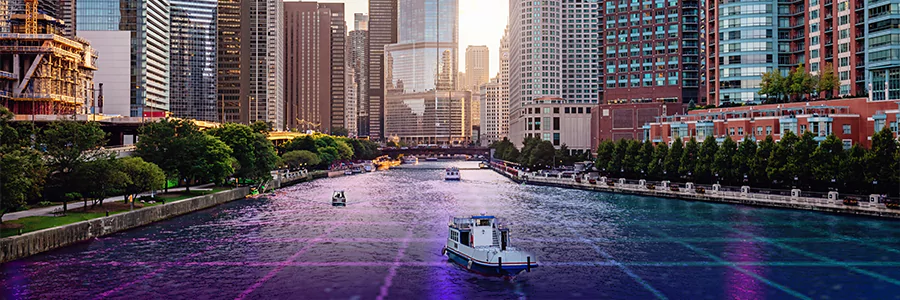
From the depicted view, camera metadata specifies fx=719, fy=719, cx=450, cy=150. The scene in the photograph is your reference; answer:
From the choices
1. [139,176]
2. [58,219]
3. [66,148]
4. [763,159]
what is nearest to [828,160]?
[763,159]


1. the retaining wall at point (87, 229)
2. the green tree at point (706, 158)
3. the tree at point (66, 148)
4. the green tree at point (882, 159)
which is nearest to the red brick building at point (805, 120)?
the green tree at point (706, 158)

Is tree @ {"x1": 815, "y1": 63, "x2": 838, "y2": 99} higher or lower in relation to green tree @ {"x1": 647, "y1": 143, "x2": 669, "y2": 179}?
higher

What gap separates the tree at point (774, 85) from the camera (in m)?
160

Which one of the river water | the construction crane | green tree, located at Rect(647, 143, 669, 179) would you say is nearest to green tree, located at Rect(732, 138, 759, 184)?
the river water

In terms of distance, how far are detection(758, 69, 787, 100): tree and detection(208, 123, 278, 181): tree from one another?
11179cm

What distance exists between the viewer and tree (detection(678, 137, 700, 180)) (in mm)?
141125

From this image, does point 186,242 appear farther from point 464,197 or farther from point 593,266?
point 464,197

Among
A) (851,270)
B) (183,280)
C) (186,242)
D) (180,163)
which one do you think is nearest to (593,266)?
(851,270)

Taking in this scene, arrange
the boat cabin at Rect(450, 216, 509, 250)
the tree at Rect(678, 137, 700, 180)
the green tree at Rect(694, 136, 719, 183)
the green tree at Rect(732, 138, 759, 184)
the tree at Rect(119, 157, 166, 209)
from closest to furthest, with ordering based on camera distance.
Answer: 1. the boat cabin at Rect(450, 216, 509, 250)
2. the tree at Rect(119, 157, 166, 209)
3. the green tree at Rect(732, 138, 759, 184)
4. the green tree at Rect(694, 136, 719, 183)
5. the tree at Rect(678, 137, 700, 180)

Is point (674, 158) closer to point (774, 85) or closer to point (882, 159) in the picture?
point (774, 85)

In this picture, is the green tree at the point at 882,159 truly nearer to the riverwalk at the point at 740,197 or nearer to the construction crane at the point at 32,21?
the riverwalk at the point at 740,197

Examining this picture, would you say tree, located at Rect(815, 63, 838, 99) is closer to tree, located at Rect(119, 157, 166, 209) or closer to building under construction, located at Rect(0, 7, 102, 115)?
tree, located at Rect(119, 157, 166, 209)

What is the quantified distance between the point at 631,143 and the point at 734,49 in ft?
136

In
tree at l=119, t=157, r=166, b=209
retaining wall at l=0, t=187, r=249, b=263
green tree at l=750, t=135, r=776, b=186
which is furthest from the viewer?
green tree at l=750, t=135, r=776, b=186
